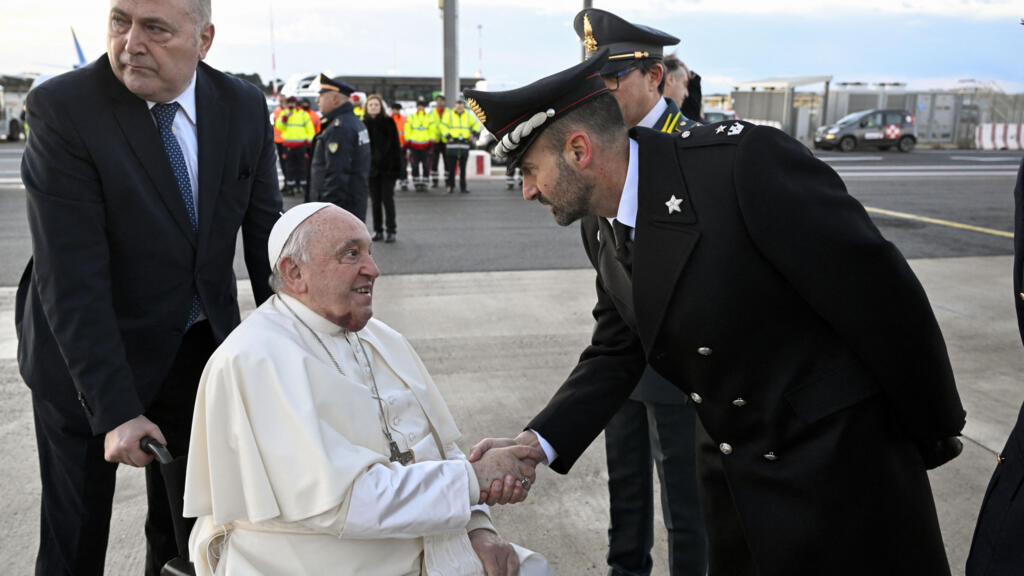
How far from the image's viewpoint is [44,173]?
7.21 feet

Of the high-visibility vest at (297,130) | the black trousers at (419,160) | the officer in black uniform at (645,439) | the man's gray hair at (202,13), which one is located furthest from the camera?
the black trousers at (419,160)

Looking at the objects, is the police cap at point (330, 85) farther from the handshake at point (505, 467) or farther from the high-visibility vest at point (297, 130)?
the high-visibility vest at point (297, 130)

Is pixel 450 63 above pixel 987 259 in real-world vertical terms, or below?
above

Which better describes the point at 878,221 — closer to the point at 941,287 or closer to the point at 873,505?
the point at 941,287

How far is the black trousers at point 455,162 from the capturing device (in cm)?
1574

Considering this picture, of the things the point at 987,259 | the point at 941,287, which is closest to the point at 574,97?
the point at 941,287

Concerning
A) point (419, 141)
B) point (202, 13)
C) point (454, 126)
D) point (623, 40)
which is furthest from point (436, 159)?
point (202, 13)

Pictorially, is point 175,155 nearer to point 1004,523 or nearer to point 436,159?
point 1004,523

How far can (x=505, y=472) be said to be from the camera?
2252 millimetres

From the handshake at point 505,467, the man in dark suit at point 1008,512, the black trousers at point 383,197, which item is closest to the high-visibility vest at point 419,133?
the black trousers at point 383,197

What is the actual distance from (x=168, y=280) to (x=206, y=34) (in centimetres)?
70

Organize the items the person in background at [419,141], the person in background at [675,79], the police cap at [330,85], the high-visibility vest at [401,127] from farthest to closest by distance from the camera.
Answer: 1. the high-visibility vest at [401,127]
2. the person in background at [419,141]
3. the police cap at [330,85]
4. the person in background at [675,79]

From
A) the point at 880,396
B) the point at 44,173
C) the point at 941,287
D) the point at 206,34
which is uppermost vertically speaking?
the point at 206,34

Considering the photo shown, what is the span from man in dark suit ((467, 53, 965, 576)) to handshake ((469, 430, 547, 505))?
21.5 inches
